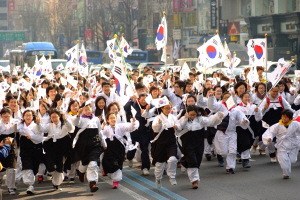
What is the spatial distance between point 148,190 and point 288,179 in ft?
7.76

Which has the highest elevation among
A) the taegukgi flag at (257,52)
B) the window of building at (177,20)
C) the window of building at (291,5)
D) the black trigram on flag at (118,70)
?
the window of building at (177,20)

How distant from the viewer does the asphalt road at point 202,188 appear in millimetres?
9227

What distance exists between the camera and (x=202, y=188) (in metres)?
9.79

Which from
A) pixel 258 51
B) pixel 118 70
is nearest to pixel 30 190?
pixel 118 70

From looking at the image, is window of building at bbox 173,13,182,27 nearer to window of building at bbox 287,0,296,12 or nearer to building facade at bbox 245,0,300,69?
building facade at bbox 245,0,300,69

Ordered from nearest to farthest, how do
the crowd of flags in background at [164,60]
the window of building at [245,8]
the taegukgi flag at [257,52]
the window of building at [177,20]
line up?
the crowd of flags in background at [164,60] < the taegukgi flag at [257,52] < the window of building at [245,8] < the window of building at [177,20]

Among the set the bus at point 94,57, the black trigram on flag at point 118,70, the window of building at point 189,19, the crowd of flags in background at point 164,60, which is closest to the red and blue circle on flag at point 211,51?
the crowd of flags in background at point 164,60

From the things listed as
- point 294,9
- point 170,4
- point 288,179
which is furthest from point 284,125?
point 170,4

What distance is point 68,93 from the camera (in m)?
13.4

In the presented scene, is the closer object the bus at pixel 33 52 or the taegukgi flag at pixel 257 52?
the taegukgi flag at pixel 257 52

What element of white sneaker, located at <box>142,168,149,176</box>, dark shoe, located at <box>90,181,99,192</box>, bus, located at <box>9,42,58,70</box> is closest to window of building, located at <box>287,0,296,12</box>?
bus, located at <box>9,42,58,70</box>

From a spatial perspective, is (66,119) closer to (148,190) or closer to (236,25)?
(148,190)

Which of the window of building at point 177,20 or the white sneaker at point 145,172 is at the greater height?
the window of building at point 177,20

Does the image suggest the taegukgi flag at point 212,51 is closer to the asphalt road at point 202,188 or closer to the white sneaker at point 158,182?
the asphalt road at point 202,188
